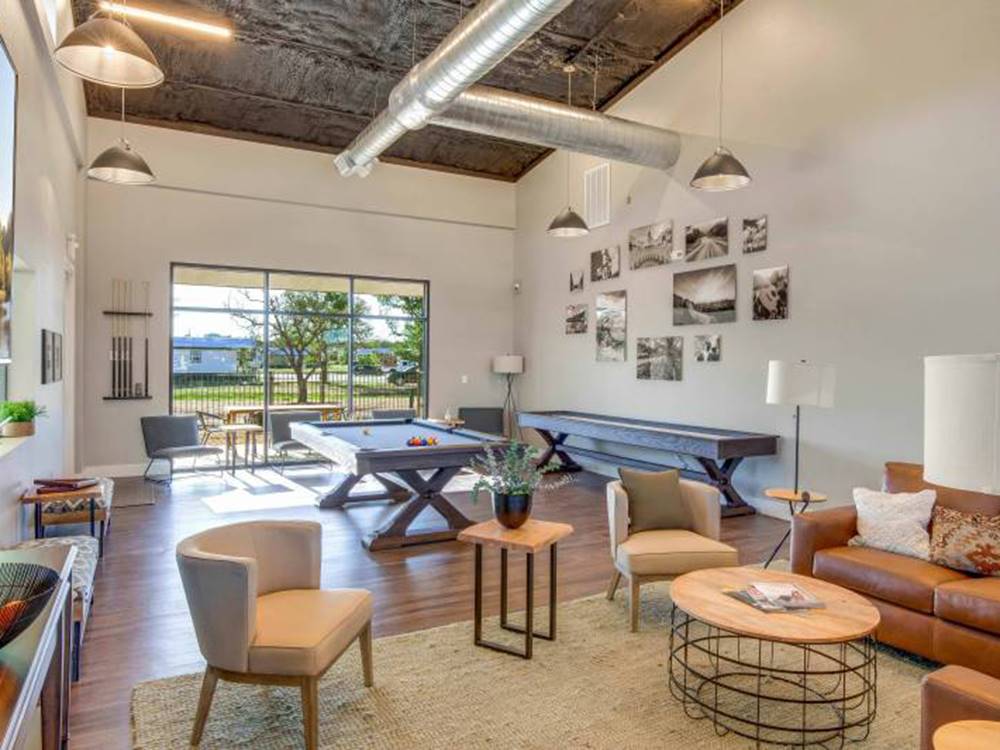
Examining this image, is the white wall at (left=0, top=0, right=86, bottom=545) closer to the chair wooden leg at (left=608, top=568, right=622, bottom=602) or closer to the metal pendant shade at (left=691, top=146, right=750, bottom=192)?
the chair wooden leg at (left=608, top=568, right=622, bottom=602)

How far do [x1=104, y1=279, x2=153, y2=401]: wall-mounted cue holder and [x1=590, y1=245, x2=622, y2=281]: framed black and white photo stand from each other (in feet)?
19.5

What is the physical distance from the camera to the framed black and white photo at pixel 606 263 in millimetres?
8328

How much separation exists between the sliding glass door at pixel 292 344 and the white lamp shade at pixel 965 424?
8.67m

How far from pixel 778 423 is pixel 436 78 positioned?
14.8 feet

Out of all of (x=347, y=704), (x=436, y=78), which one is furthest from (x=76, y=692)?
(x=436, y=78)

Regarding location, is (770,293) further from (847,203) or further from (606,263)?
(606,263)

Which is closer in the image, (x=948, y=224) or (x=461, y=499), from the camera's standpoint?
(x=948, y=224)

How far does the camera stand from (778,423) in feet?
20.5

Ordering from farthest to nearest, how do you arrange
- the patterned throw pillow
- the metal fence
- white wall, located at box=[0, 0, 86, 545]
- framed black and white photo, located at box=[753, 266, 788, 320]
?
the metal fence < framed black and white photo, located at box=[753, 266, 788, 320] < white wall, located at box=[0, 0, 86, 545] < the patterned throw pillow

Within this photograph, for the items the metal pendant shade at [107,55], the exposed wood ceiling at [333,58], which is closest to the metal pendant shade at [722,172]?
the exposed wood ceiling at [333,58]

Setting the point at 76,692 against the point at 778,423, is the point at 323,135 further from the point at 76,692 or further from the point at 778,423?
the point at 76,692

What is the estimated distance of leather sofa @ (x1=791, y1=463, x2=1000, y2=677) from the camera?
2.84 meters

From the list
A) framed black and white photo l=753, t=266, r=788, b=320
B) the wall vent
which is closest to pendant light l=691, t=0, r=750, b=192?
framed black and white photo l=753, t=266, r=788, b=320

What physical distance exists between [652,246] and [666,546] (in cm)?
491
